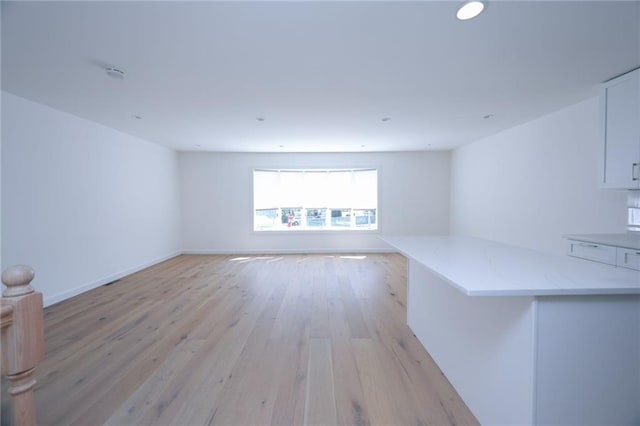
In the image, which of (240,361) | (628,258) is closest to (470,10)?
(628,258)

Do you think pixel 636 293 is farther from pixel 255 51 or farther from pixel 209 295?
pixel 209 295

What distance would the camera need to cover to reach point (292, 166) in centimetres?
609

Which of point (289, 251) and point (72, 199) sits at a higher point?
point (72, 199)

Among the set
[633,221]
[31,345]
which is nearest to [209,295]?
[31,345]

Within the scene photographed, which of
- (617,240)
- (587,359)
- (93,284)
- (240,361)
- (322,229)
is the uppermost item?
(617,240)

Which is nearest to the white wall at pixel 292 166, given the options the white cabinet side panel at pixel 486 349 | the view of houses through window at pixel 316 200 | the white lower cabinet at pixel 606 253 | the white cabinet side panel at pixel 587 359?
the view of houses through window at pixel 316 200

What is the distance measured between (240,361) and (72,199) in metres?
3.27

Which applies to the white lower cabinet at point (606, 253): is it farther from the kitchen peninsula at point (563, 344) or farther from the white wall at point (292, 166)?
the white wall at point (292, 166)

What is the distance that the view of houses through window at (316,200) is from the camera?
20.3 feet

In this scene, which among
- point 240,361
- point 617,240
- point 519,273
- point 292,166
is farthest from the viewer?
point 292,166

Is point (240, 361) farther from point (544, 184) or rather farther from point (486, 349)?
point (544, 184)

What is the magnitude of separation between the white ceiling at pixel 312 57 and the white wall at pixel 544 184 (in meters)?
0.36

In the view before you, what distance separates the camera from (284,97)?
275 cm

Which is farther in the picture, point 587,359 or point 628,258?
point 628,258
